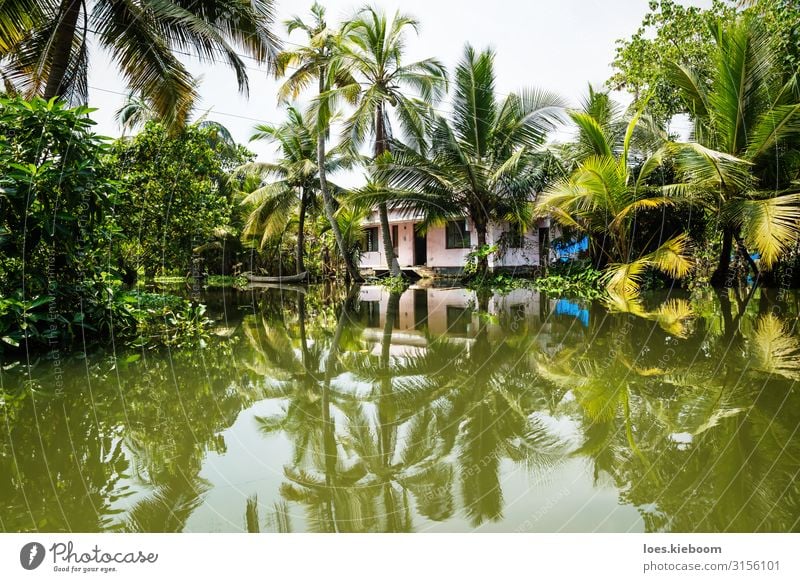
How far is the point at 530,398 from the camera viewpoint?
331 centimetres

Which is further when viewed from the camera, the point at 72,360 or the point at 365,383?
the point at 72,360

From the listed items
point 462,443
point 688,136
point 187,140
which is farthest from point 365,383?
point 688,136

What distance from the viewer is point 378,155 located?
43.6 feet

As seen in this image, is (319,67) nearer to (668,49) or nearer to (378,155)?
(378,155)

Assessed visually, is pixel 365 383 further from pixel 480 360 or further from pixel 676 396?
pixel 676 396

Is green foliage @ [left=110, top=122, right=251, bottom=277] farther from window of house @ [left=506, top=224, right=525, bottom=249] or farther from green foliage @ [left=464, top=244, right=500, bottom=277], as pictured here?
window of house @ [left=506, top=224, right=525, bottom=249]

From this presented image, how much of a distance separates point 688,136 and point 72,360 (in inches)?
451

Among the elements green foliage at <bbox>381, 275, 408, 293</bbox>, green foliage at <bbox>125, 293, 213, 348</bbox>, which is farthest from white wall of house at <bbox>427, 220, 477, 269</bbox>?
green foliage at <bbox>125, 293, 213, 348</bbox>

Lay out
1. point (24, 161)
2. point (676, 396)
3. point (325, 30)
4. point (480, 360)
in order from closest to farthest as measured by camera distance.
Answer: point (676, 396)
point (480, 360)
point (24, 161)
point (325, 30)

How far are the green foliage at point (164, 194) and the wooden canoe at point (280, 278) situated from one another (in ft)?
31.2

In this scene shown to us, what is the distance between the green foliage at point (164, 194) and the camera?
8250 millimetres

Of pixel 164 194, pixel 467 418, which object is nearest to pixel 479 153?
pixel 164 194

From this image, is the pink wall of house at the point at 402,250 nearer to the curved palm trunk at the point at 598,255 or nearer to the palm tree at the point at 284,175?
the palm tree at the point at 284,175

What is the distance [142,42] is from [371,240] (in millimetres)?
14396
